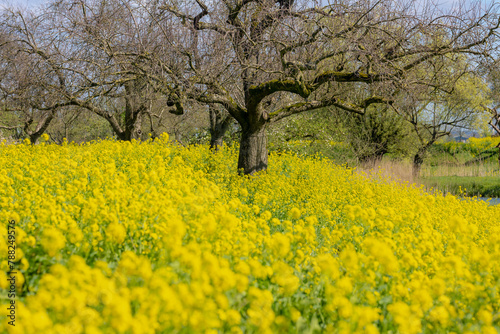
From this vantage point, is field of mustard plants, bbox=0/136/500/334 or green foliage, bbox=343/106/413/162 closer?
field of mustard plants, bbox=0/136/500/334

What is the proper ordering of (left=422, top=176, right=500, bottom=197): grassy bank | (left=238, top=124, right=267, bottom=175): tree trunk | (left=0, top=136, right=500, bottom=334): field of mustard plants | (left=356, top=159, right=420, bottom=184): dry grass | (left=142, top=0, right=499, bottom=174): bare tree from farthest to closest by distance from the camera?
(left=356, top=159, right=420, bottom=184): dry grass, (left=422, top=176, right=500, bottom=197): grassy bank, (left=238, top=124, right=267, bottom=175): tree trunk, (left=142, top=0, right=499, bottom=174): bare tree, (left=0, top=136, right=500, bottom=334): field of mustard plants

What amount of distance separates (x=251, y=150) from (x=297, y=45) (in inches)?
122

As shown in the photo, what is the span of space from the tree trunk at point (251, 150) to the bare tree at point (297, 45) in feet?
0.94

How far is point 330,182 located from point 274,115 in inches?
86.9

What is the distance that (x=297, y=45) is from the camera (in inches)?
287

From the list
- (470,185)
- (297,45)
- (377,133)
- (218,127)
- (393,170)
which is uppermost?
(297,45)

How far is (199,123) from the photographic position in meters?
22.1

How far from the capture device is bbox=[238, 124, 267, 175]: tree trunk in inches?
375

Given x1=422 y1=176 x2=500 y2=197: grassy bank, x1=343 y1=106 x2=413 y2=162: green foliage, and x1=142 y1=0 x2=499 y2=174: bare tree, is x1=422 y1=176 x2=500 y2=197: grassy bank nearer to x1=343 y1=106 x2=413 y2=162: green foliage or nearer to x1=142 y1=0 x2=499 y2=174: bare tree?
x1=343 y1=106 x2=413 y2=162: green foliage

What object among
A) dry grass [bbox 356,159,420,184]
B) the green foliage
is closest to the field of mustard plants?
dry grass [bbox 356,159,420,184]

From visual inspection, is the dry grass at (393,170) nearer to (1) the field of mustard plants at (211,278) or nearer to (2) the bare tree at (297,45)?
(2) the bare tree at (297,45)

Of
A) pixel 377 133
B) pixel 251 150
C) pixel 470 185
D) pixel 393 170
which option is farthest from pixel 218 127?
pixel 470 185

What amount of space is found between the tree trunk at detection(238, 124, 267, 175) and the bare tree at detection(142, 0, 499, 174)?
0.29 metres

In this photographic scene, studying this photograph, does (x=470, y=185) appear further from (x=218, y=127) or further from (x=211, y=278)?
(x=211, y=278)
